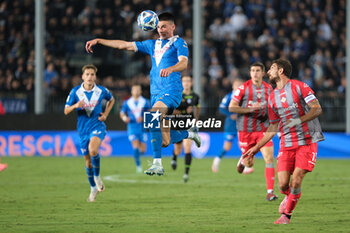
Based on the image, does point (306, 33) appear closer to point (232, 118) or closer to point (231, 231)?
point (232, 118)

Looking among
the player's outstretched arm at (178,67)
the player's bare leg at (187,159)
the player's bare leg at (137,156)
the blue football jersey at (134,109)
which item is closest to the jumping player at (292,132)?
the player's outstretched arm at (178,67)

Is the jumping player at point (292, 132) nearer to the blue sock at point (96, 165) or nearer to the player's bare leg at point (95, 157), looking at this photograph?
the player's bare leg at point (95, 157)

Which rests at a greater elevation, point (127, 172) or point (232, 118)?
point (232, 118)

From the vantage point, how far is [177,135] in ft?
32.2

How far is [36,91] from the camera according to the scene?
73.3ft

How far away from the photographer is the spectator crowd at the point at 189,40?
923 inches

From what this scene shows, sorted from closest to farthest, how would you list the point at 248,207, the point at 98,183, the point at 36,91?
the point at 248,207 < the point at 98,183 < the point at 36,91

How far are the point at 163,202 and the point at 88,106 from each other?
7.46 ft

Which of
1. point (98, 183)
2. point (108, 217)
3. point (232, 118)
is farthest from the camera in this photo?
point (232, 118)

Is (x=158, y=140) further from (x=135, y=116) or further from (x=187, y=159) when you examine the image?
(x=135, y=116)

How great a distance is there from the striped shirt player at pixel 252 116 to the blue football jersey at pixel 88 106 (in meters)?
2.49

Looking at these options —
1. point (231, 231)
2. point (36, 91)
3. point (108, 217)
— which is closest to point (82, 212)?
point (108, 217)

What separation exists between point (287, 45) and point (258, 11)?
6.74 ft

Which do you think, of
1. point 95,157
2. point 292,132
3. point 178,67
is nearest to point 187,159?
point 95,157
